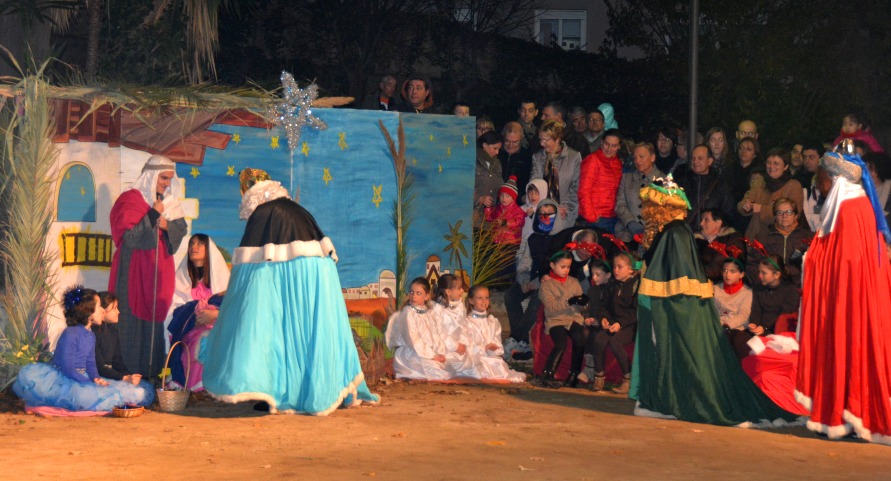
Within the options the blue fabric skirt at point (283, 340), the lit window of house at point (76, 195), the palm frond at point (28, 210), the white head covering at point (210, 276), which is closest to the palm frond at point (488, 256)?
the white head covering at point (210, 276)

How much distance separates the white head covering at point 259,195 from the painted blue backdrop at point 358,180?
1180 mm

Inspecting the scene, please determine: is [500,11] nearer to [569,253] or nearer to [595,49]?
[595,49]

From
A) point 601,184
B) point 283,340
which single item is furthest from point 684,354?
point 601,184

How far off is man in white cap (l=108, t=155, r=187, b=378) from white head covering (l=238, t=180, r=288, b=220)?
114 centimetres

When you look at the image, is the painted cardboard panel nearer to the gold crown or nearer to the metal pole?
the gold crown

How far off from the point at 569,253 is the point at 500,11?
12.9 metres

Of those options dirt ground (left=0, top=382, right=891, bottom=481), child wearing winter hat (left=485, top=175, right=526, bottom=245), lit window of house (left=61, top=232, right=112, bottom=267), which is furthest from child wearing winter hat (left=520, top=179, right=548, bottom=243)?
lit window of house (left=61, top=232, right=112, bottom=267)

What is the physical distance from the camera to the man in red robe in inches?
377

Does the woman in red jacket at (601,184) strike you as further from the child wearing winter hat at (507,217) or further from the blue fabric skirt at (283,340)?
the blue fabric skirt at (283,340)

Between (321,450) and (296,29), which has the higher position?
(296,29)

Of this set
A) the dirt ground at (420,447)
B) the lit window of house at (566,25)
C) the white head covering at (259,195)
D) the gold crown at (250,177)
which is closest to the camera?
the dirt ground at (420,447)

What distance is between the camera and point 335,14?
73.0 ft

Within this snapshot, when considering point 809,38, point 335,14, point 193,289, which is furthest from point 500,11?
point 193,289

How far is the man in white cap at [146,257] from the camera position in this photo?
37.8ft
